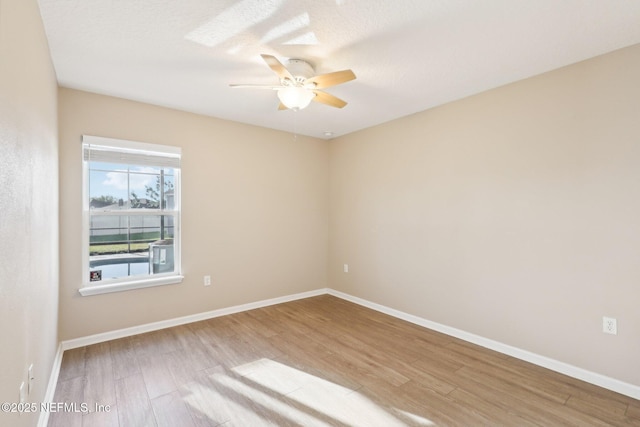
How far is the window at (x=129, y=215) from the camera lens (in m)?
3.04

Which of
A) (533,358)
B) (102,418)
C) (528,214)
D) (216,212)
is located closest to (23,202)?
(102,418)

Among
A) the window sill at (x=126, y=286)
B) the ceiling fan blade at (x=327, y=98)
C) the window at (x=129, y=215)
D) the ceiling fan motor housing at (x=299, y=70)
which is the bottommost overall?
the window sill at (x=126, y=286)

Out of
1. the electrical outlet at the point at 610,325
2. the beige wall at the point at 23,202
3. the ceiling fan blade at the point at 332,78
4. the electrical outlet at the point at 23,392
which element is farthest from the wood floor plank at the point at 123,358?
the electrical outlet at the point at 610,325

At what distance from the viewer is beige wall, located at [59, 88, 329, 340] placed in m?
2.92

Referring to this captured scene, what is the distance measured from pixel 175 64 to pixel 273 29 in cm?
99

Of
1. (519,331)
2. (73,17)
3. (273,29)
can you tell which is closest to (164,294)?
(73,17)

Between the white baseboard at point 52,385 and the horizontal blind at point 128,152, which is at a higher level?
the horizontal blind at point 128,152

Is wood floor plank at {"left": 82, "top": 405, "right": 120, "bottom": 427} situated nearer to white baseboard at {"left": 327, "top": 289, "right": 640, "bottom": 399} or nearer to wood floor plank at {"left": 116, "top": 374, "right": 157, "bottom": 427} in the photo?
wood floor plank at {"left": 116, "top": 374, "right": 157, "bottom": 427}

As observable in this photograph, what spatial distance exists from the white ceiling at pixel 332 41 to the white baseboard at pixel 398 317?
2478 millimetres

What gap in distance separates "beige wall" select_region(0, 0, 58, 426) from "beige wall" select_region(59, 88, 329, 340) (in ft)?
2.90

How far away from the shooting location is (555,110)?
2529mm

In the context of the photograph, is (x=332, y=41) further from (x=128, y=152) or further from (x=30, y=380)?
(x=30, y=380)

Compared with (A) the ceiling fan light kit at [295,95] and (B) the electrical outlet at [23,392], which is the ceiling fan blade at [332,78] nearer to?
(A) the ceiling fan light kit at [295,95]

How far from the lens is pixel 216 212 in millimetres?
3805
